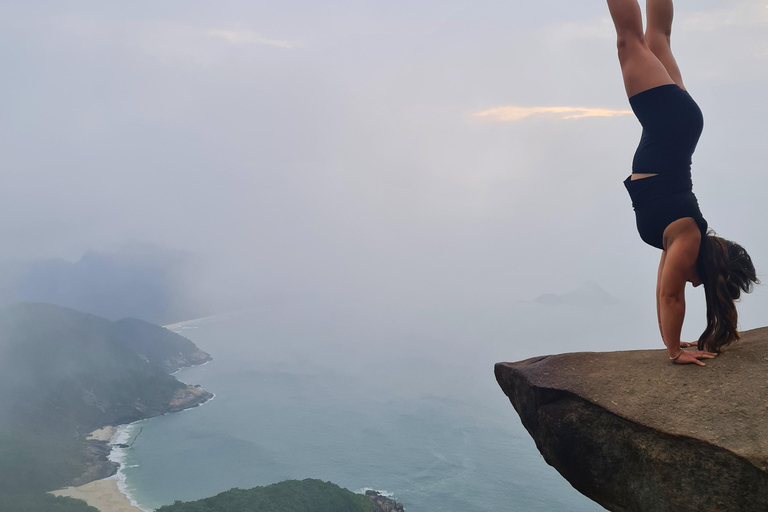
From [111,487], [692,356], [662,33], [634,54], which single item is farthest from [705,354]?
[111,487]

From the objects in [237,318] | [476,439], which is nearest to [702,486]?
[476,439]

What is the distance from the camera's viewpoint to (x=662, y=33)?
3682 mm

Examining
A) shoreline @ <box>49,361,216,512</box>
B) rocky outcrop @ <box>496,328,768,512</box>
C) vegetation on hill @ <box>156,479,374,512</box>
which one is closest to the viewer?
rocky outcrop @ <box>496,328,768,512</box>

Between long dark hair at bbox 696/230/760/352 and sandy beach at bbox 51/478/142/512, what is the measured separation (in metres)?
50.8

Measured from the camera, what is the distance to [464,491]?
154ft

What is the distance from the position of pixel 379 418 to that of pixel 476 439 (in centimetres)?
1430

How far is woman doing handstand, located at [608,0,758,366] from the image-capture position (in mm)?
3301

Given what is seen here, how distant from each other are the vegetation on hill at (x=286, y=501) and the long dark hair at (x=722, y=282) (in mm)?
38974

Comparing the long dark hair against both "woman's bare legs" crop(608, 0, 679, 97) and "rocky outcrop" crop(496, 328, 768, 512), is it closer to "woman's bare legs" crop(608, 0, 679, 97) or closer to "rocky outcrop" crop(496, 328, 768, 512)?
"rocky outcrop" crop(496, 328, 768, 512)

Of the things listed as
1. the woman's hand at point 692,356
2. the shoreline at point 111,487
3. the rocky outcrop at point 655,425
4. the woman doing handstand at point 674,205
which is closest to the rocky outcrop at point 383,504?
the shoreline at point 111,487

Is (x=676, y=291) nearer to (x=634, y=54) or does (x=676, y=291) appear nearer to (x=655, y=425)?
(x=655, y=425)

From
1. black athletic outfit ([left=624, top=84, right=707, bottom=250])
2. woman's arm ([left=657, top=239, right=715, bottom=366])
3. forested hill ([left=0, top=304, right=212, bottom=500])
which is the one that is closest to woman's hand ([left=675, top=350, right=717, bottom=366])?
woman's arm ([left=657, top=239, right=715, bottom=366])

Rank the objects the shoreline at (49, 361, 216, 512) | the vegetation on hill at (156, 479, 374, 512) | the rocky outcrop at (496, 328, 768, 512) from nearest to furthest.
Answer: the rocky outcrop at (496, 328, 768, 512), the vegetation on hill at (156, 479, 374, 512), the shoreline at (49, 361, 216, 512)

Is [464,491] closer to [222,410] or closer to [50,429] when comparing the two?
[222,410]
